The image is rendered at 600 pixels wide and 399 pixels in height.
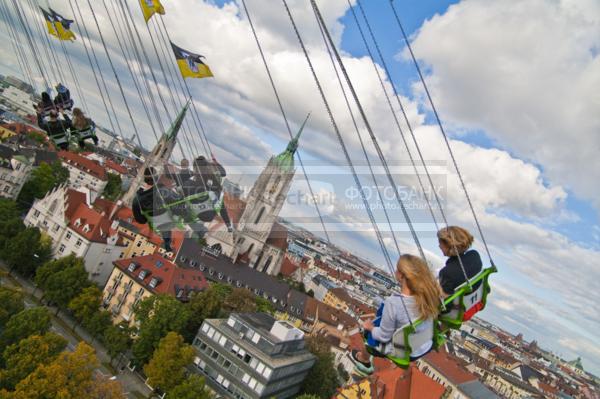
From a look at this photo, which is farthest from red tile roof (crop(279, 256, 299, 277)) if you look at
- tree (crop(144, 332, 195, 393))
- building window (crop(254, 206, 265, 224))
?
tree (crop(144, 332, 195, 393))

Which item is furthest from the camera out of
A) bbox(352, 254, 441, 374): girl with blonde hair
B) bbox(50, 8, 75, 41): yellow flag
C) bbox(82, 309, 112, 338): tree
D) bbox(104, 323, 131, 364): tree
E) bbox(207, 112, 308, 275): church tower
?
bbox(207, 112, 308, 275): church tower

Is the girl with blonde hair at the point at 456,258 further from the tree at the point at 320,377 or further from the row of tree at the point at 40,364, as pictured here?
the tree at the point at 320,377

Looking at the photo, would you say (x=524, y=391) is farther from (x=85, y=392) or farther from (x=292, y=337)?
(x=85, y=392)

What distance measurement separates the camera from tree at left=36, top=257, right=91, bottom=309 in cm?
3575

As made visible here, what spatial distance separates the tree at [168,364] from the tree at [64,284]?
11.0m

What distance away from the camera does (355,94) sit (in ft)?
24.8

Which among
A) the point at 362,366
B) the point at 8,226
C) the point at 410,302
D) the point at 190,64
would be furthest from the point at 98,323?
the point at 410,302

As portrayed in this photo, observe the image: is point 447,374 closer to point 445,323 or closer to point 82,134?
point 82,134

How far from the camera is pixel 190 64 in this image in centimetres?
1541

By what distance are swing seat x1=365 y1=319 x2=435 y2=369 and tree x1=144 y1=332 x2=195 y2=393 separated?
30.1m

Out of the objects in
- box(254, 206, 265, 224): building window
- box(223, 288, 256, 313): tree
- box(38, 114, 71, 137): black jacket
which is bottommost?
box(223, 288, 256, 313): tree

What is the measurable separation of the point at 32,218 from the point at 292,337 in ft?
121

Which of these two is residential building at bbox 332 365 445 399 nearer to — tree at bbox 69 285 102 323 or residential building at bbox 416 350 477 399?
tree at bbox 69 285 102 323

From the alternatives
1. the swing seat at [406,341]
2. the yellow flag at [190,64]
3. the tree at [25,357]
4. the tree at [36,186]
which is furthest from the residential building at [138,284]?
the swing seat at [406,341]
